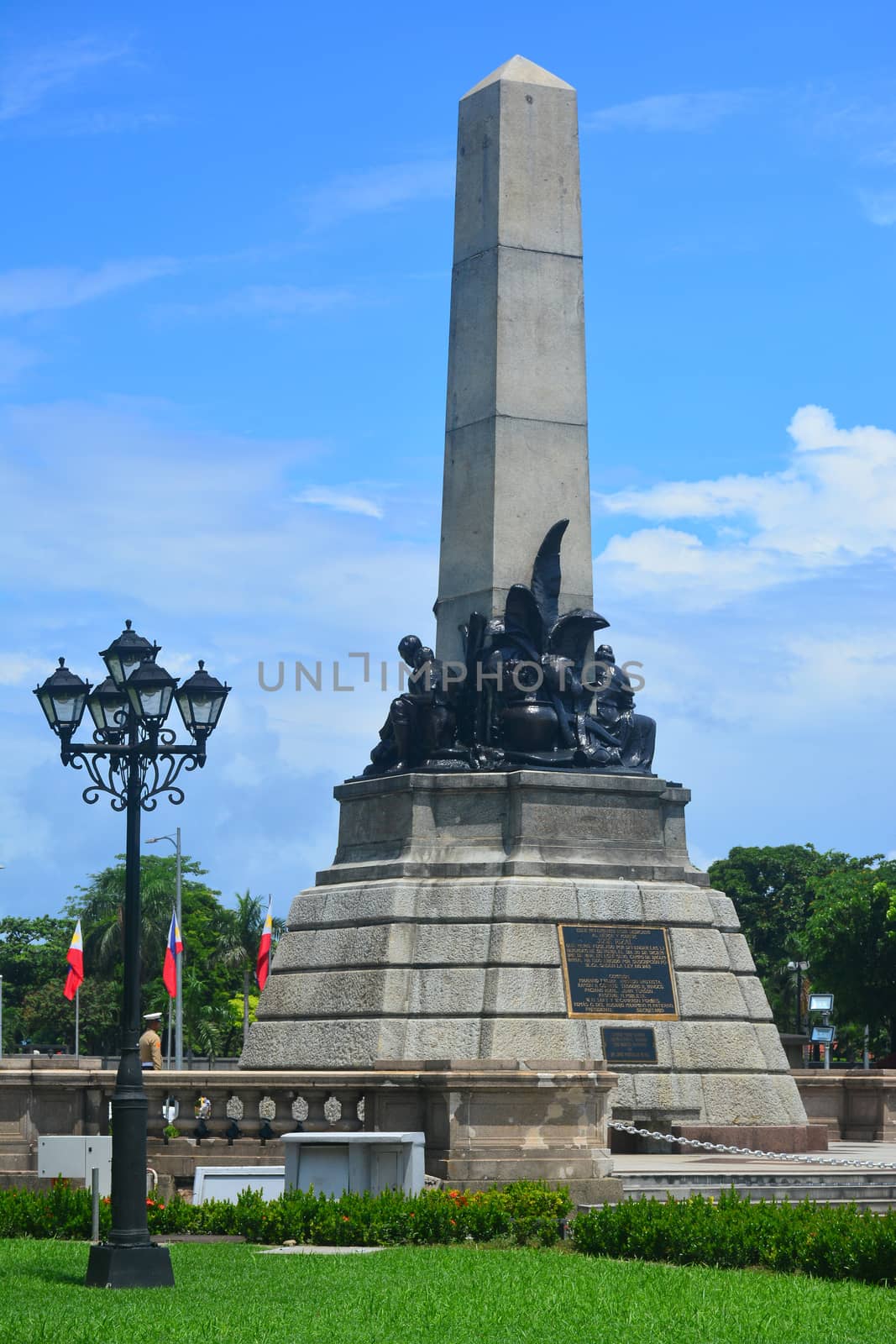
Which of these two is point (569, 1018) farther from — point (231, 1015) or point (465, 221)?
point (231, 1015)

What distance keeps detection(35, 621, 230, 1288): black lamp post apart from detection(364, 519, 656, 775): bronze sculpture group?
8839mm

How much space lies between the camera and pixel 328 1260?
14.8 m

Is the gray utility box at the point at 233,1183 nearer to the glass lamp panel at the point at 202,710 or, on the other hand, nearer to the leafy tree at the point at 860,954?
the glass lamp panel at the point at 202,710

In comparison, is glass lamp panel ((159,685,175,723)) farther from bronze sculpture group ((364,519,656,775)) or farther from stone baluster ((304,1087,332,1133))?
bronze sculpture group ((364,519,656,775))

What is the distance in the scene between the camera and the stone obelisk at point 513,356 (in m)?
26.4

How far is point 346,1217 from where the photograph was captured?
16.2 meters

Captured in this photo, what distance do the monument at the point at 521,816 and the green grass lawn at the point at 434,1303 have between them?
26.1ft

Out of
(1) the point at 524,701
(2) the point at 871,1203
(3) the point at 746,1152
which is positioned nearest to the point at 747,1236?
(2) the point at 871,1203

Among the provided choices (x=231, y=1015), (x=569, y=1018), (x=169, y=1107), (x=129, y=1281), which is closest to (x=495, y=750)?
(x=569, y=1018)

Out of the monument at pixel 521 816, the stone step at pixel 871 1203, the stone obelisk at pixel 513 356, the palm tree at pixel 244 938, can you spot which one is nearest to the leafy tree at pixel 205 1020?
the palm tree at pixel 244 938

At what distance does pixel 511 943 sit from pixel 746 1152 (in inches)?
159

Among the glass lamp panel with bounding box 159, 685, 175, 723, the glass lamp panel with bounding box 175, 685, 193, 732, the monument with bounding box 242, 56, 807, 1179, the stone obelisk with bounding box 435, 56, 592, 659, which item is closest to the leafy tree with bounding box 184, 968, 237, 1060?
the stone obelisk with bounding box 435, 56, 592, 659

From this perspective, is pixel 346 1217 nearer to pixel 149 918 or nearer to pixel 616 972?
pixel 616 972

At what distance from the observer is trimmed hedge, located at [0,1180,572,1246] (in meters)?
16.1
